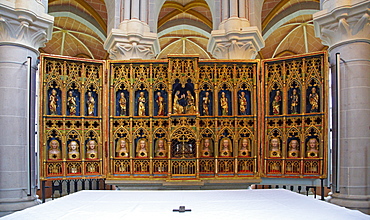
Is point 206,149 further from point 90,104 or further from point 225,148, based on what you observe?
point 90,104

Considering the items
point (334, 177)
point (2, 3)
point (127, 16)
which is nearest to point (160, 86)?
point (127, 16)

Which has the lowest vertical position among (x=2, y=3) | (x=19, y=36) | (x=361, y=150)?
(x=361, y=150)

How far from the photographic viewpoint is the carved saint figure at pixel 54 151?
24.7ft

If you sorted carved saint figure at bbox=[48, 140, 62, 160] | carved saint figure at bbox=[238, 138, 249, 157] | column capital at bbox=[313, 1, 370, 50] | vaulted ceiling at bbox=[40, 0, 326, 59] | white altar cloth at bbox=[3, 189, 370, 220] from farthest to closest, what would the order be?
vaulted ceiling at bbox=[40, 0, 326, 59], carved saint figure at bbox=[238, 138, 249, 157], carved saint figure at bbox=[48, 140, 62, 160], column capital at bbox=[313, 1, 370, 50], white altar cloth at bbox=[3, 189, 370, 220]

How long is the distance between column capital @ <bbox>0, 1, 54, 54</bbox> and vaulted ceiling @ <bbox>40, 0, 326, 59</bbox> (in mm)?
8385

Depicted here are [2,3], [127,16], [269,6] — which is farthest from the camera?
[269,6]

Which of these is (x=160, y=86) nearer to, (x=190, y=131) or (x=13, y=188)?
(x=190, y=131)

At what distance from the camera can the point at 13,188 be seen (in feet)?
22.2

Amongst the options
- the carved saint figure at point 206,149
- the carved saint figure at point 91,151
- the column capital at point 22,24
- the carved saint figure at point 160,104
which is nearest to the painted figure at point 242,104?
the carved saint figure at point 206,149

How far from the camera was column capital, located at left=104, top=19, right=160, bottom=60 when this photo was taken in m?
8.74

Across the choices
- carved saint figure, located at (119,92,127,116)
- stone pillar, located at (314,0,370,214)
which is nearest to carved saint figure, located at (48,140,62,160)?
carved saint figure, located at (119,92,127,116)

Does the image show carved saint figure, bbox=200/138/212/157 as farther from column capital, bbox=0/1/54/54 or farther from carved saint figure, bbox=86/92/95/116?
column capital, bbox=0/1/54/54

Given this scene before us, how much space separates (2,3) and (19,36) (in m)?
0.71

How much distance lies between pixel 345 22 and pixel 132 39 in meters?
4.88
